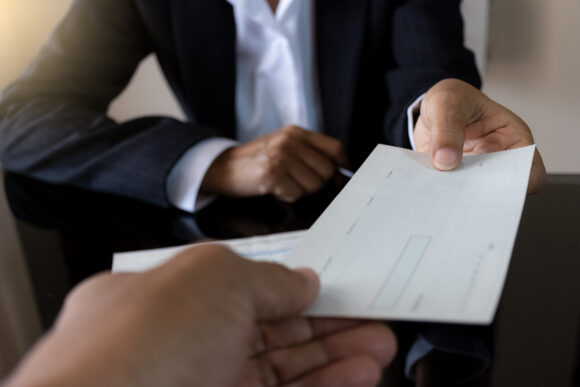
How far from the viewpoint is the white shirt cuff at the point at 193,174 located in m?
0.58

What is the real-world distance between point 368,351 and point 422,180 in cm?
18

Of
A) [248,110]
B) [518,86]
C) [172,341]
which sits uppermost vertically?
[172,341]

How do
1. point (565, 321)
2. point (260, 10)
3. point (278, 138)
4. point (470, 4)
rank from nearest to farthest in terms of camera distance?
1. point (565, 321)
2. point (278, 138)
3. point (260, 10)
4. point (470, 4)

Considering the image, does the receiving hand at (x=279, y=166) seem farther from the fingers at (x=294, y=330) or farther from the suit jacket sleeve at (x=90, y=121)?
the fingers at (x=294, y=330)

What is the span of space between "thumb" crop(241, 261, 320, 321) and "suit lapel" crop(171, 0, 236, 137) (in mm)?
580

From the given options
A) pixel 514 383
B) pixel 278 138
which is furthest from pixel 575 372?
pixel 278 138

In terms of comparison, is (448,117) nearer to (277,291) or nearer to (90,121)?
(277,291)

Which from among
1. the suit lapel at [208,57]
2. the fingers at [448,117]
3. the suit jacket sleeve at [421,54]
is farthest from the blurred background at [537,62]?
the fingers at [448,117]

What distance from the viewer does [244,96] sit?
887 mm

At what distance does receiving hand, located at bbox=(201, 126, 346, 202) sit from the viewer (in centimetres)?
59

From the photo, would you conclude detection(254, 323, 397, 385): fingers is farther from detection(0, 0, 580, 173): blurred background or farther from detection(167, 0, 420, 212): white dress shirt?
detection(0, 0, 580, 173): blurred background

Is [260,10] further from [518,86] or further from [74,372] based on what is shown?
[518,86]

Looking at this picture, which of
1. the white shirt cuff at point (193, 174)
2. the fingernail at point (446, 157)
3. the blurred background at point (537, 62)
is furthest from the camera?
the blurred background at point (537, 62)

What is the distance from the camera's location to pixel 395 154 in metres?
0.48
